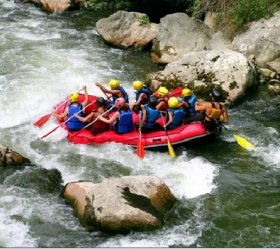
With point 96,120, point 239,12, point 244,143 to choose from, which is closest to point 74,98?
point 96,120

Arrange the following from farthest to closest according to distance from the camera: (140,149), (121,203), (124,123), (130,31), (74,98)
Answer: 1. (130,31)
2. (74,98)
3. (124,123)
4. (140,149)
5. (121,203)

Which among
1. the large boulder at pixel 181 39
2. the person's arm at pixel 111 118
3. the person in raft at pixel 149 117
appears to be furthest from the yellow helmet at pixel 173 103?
the large boulder at pixel 181 39

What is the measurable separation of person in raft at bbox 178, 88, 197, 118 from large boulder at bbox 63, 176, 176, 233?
7.71 feet

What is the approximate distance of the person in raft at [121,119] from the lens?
28.7 feet

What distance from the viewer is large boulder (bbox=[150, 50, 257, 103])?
10.4 metres

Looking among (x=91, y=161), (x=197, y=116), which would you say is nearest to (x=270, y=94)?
(x=197, y=116)

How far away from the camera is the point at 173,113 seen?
29.2ft

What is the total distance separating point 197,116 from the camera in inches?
358

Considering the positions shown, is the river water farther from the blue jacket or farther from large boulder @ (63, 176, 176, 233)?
the blue jacket

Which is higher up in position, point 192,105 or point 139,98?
point 192,105

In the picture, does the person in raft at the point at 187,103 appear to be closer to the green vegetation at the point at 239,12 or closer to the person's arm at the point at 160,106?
the person's arm at the point at 160,106

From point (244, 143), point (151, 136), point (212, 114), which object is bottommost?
point (151, 136)

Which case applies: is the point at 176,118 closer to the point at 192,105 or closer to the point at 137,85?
the point at 192,105

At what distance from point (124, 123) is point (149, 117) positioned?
0.47m
